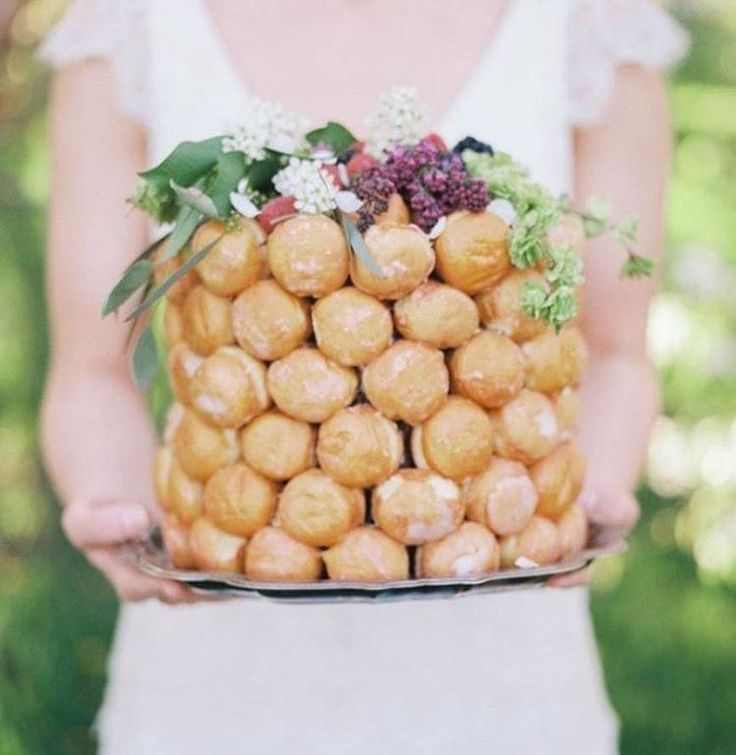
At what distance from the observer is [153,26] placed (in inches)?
72.6

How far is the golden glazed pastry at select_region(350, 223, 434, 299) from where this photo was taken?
51.8 inches

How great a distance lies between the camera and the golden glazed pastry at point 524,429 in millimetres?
1399

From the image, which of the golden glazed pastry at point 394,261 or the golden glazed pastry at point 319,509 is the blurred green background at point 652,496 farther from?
the golden glazed pastry at point 394,261

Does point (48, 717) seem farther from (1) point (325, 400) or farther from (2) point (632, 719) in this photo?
(1) point (325, 400)

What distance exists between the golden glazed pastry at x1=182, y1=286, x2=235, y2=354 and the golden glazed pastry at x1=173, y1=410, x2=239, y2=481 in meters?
0.08

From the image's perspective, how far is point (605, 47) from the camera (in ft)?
6.07

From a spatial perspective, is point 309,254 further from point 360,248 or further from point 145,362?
point 145,362

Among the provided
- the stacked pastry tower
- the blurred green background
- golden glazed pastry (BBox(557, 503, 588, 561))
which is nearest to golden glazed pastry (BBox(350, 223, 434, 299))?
the stacked pastry tower

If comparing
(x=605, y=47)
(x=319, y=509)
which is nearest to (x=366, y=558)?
(x=319, y=509)

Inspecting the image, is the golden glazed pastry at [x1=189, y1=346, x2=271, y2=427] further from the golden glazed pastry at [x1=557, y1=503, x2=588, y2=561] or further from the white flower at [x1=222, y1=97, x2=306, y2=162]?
the golden glazed pastry at [x1=557, y1=503, x2=588, y2=561]

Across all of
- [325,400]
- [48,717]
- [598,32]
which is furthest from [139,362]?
[48,717]

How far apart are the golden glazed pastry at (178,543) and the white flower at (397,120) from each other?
0.43 meters

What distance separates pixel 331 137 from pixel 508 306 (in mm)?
254

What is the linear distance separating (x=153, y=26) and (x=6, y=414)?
269cm
